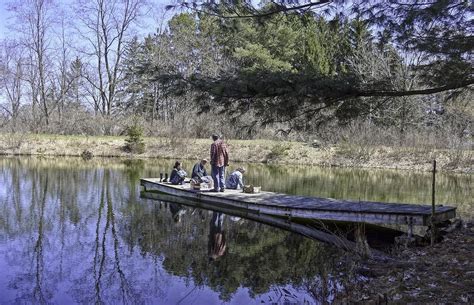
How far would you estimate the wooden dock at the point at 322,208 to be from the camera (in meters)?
10.4

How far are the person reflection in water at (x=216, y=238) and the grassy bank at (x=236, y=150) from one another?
19087 mm

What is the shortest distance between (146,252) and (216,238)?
5.96 ft

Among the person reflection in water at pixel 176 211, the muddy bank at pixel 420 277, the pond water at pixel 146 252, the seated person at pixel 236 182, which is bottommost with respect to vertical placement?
the pond water at pixel 146 252

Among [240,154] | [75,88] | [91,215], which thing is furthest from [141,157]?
[91,215]

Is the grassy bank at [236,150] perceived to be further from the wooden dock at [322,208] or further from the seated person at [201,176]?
the wooden dock at [322,208]

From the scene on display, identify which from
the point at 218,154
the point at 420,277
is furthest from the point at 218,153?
the point at 420,277

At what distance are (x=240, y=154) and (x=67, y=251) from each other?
24.1 meters

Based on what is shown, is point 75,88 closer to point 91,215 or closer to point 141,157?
point 141,157

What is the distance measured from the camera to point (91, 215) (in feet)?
41.9

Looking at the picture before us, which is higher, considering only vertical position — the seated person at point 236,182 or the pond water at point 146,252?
the seated person at point 236,182

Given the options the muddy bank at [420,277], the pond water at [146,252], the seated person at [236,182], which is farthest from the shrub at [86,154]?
the muddy bank at [420,277]

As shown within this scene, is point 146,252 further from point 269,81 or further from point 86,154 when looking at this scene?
point 86,154

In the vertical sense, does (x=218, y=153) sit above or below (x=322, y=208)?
above

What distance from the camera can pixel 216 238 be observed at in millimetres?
10469
